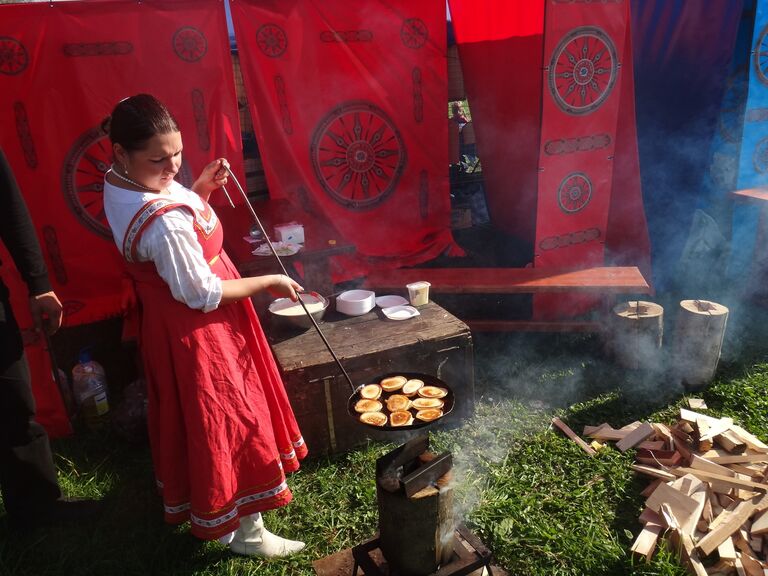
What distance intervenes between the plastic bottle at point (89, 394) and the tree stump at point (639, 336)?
438 cm

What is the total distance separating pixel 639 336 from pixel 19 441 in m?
4.60

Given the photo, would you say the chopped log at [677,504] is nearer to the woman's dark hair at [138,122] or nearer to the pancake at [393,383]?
the pancake at [393,383]

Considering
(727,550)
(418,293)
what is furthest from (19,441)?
(727,550)

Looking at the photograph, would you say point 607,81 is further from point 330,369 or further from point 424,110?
point 330,369

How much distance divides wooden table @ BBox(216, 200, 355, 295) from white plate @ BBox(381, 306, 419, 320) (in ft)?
2.31

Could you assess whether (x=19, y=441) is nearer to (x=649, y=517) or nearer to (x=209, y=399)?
(x=209, y=399)

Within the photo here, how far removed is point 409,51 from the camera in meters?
6.35

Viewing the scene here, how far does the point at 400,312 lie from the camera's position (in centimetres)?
435

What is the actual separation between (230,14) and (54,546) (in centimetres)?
476

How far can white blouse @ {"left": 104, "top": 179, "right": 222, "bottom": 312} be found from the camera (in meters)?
2.29

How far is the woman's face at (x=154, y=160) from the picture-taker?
89.8 inches

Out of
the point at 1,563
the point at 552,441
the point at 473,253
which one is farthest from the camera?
the point at 473,253

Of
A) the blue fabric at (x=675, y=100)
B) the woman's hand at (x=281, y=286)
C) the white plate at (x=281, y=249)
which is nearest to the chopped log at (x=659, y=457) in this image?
the woman's hand at (x=281, y=286)

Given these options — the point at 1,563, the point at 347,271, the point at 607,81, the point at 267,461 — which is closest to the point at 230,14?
the point at 347,271
